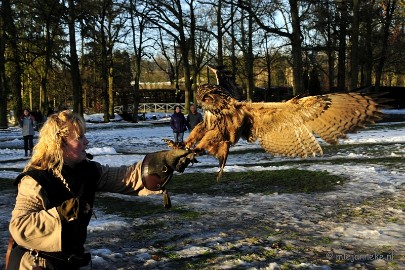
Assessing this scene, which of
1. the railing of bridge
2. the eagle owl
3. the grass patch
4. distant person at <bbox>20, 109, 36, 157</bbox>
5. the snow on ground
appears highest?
the railing of bridge

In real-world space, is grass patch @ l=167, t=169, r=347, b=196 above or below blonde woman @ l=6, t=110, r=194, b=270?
below

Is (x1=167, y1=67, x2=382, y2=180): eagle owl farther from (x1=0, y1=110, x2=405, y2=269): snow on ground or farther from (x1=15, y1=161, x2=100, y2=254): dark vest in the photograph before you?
(x1=15, y1=161, x2=100, y2=254): dark vest

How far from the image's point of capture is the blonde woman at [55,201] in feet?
7.51

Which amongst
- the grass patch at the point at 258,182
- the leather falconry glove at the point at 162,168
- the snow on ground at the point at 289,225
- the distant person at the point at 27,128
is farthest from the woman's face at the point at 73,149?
the distant person at the point at 27,128

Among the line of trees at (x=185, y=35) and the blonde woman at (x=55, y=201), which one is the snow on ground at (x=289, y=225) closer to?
the blonde woman at (x=55, y=201)

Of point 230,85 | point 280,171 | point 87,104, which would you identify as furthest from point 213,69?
point 87,104

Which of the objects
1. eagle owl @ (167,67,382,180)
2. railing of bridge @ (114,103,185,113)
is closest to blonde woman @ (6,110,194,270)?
eagle owl @ (167,67,382,180)

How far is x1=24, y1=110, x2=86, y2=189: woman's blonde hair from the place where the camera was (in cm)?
246

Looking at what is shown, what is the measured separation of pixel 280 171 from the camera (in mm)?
10992

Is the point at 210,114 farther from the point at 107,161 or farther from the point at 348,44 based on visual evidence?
the point at 348,44

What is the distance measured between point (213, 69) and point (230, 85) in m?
0.38

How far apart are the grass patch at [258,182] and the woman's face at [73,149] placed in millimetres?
6389

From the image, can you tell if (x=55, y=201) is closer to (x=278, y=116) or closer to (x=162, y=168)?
(x=162, y=168)

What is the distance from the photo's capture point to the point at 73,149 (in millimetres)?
2568
